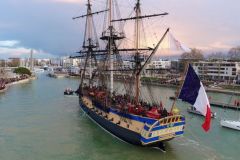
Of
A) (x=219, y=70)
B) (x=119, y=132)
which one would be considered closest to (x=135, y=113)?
(x=119, y=132)

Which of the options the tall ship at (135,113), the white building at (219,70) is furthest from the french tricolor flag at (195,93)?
the white building at (219,70)

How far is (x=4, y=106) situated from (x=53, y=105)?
21.0ft

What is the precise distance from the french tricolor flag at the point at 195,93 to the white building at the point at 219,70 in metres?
76.2

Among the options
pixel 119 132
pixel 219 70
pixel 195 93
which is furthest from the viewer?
pixel 219 70

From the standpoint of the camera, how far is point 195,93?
21.1 meters

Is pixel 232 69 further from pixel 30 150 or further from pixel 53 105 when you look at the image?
pixel 30 150

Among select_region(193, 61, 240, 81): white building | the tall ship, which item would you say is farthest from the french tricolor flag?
select_region(193, 61, 240, 81): white building

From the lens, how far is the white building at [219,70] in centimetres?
9531

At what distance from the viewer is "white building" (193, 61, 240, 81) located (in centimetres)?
9531

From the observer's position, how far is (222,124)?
32031 mm

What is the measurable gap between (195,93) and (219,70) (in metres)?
81.9

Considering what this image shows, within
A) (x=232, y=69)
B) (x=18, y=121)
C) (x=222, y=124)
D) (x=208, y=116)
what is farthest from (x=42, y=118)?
(x=232, y=69)

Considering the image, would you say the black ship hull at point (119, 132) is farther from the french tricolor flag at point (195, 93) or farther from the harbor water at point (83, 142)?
the french tricolor flag at point (195, 93)

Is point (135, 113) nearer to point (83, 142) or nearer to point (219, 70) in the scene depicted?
point (83, 142)
